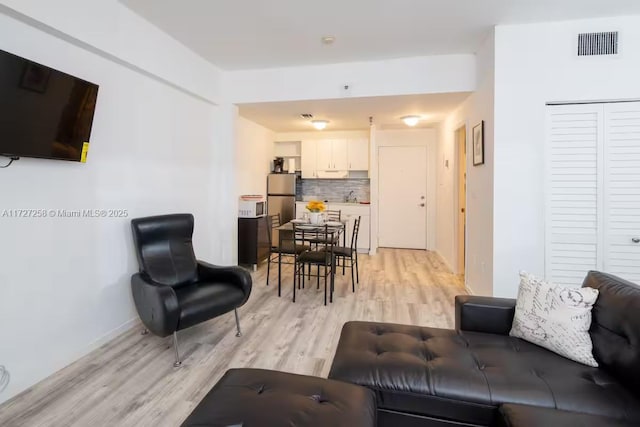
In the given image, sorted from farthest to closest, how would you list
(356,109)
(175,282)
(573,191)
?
1. (356,109)
2. (573,191)
3. (175,282)

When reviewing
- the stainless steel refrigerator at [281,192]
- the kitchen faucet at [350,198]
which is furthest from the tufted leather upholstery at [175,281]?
the kitchen faucet at [350,198]

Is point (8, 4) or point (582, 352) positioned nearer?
point (582, 352)

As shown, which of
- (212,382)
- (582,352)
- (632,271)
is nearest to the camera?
(582,352)

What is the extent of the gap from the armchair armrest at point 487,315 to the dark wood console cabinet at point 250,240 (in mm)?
3333

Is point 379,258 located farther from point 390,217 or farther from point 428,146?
point 428,146

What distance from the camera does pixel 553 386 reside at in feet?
4.62

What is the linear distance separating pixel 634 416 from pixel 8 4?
3.64m

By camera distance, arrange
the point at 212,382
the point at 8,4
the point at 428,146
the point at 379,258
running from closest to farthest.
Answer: the point at 8,4 < the point at 212,382 < the point at 379,258 < the point at 428,146

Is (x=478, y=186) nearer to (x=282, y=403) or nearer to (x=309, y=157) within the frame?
(x=282, y=403)

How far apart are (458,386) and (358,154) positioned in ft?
17.7

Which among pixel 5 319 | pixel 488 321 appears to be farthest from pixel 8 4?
pixel 488 321

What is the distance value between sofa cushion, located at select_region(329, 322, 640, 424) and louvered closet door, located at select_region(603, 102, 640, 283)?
201 centimetres

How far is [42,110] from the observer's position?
203 cm

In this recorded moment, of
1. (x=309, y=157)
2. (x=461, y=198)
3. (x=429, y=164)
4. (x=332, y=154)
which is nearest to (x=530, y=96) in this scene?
(x=461, y=198)
